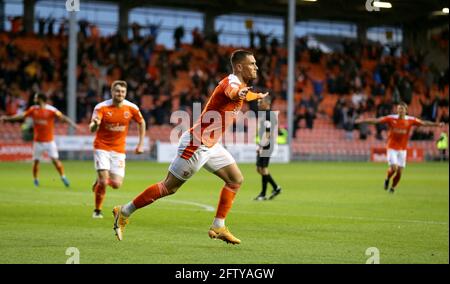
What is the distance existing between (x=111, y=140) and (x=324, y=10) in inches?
1460

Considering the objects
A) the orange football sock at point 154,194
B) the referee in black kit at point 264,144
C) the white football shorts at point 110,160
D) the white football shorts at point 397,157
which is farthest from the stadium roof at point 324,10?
the orange football sock at point 154,194

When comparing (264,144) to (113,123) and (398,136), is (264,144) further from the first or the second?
(398,136)

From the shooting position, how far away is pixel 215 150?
10.7 m

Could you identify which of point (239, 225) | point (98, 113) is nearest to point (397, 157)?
point (239, 225)

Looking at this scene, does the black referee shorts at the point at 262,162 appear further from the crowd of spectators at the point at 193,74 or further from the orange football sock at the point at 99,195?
the crowd of spectators at the point at 193,74

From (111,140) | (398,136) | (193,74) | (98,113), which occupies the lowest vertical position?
(398,136)

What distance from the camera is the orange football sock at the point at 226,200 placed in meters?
10.8

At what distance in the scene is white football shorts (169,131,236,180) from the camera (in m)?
10.6

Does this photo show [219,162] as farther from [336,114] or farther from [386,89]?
[386,89]

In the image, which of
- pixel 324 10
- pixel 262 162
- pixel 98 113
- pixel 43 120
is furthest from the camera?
pixel 324 10

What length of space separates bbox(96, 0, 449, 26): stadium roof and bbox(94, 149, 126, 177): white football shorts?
33180mm

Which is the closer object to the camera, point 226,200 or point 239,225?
point 226,200

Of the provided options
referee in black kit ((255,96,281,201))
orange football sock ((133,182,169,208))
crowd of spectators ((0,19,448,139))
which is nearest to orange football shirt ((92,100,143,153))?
orange football sock ((133,182,169,208))
